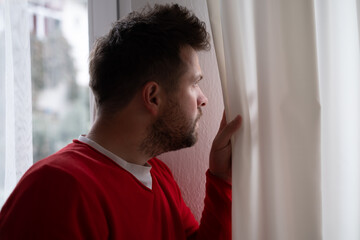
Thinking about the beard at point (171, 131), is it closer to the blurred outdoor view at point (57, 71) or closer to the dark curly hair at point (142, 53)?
the dark curly hair at point (142, 53)

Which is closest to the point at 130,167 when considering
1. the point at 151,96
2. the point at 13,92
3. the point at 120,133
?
→ the point at 120,133

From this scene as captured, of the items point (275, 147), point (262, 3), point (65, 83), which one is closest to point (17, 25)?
point (65, 83)

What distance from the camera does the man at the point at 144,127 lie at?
85cm

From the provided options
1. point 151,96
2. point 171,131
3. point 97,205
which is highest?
point 151,96

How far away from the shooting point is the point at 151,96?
0.91 meters

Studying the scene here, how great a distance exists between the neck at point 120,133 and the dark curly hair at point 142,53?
0.04 meters

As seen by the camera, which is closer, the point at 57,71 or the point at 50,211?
the point at 50,211

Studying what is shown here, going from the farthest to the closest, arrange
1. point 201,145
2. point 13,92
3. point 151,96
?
1. point 13,92
2. point 201,145
3. point 151,96

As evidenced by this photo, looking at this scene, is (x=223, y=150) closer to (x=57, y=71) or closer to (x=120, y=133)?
(x=120, y=133)

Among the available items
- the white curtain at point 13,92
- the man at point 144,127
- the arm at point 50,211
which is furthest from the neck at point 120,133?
the white curtain at point 13,92

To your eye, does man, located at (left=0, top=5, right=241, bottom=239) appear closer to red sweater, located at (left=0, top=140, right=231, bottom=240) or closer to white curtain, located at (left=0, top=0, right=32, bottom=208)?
red sweater, located at (left=0, top=140, right=231, bottom=240)

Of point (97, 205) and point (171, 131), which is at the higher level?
point (171, 131)

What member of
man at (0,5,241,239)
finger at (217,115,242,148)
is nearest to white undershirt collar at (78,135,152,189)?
man at (0,5,241,239)

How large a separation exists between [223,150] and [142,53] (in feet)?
1.10
